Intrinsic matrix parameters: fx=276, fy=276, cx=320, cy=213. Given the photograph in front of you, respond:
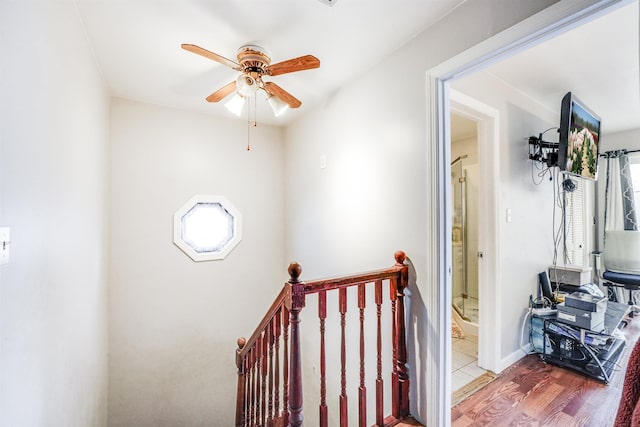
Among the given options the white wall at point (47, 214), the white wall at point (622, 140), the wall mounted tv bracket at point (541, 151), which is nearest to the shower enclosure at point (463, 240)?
the wall mounted tv bracket at point (541, 151)

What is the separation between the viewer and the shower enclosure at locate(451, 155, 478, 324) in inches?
147

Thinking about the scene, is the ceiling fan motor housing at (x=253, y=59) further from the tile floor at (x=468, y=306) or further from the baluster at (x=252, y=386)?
the tile floor at (x=468, y=306)

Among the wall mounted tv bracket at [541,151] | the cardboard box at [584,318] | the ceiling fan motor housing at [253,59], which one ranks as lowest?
the cardboard box at [584,318]

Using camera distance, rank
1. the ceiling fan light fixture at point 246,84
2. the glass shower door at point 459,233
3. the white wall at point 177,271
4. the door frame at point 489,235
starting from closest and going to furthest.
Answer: the ceiling fan light fixture at point 246,84 → the door frame at point 489,235 → the white wall at point 177,271 → the glass shower door at point 459,233

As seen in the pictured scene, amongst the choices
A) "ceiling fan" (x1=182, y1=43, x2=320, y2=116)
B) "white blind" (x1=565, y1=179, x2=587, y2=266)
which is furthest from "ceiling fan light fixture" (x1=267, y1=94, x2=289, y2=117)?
"white blind" (x1=565, y1=179, x2=587, y2=266)

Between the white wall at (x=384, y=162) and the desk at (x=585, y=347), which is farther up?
the white wall at (x=384, y=162)

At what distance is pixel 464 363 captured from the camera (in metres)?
2.37

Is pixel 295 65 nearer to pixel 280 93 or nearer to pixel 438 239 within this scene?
pixel 280 93

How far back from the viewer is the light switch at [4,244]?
783mm

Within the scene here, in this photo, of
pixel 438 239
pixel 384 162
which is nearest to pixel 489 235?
pixel 438 239

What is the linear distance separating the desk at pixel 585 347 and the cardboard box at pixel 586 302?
0.17m

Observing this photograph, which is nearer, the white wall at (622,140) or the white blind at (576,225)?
the white blind at (576,225)

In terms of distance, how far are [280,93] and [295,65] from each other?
334mm

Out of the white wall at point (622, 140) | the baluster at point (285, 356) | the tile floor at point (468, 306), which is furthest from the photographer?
the white wall at point (622, 140)
